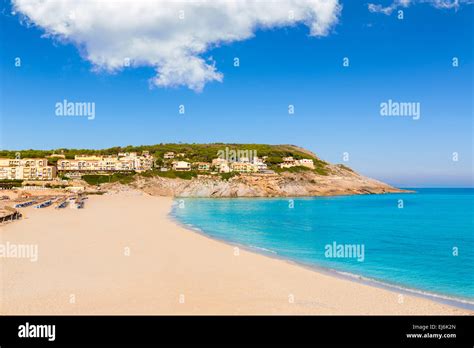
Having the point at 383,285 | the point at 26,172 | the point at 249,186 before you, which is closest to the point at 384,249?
the point at 383,285

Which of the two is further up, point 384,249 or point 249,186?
point 249,186

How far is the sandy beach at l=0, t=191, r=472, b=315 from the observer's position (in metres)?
10.3

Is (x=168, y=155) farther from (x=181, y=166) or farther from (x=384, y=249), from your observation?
(x=384, y=249)

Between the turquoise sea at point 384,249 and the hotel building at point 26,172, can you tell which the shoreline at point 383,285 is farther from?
the hotel building at point 26,172

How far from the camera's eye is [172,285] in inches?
493

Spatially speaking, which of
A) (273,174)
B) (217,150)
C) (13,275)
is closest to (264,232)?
(13,275)

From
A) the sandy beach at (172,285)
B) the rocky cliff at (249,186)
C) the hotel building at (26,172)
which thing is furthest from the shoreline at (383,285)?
the hotel building at (26,172)

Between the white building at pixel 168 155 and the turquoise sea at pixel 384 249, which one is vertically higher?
the white building at pixel 168 155

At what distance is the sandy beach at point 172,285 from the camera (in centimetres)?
1030

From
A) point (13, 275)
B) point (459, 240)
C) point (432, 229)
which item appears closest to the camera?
point (13, 275)

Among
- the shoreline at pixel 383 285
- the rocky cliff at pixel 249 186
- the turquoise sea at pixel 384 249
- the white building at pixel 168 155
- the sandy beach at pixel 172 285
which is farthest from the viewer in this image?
the white building at pixel 168 155

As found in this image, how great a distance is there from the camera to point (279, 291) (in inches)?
481
